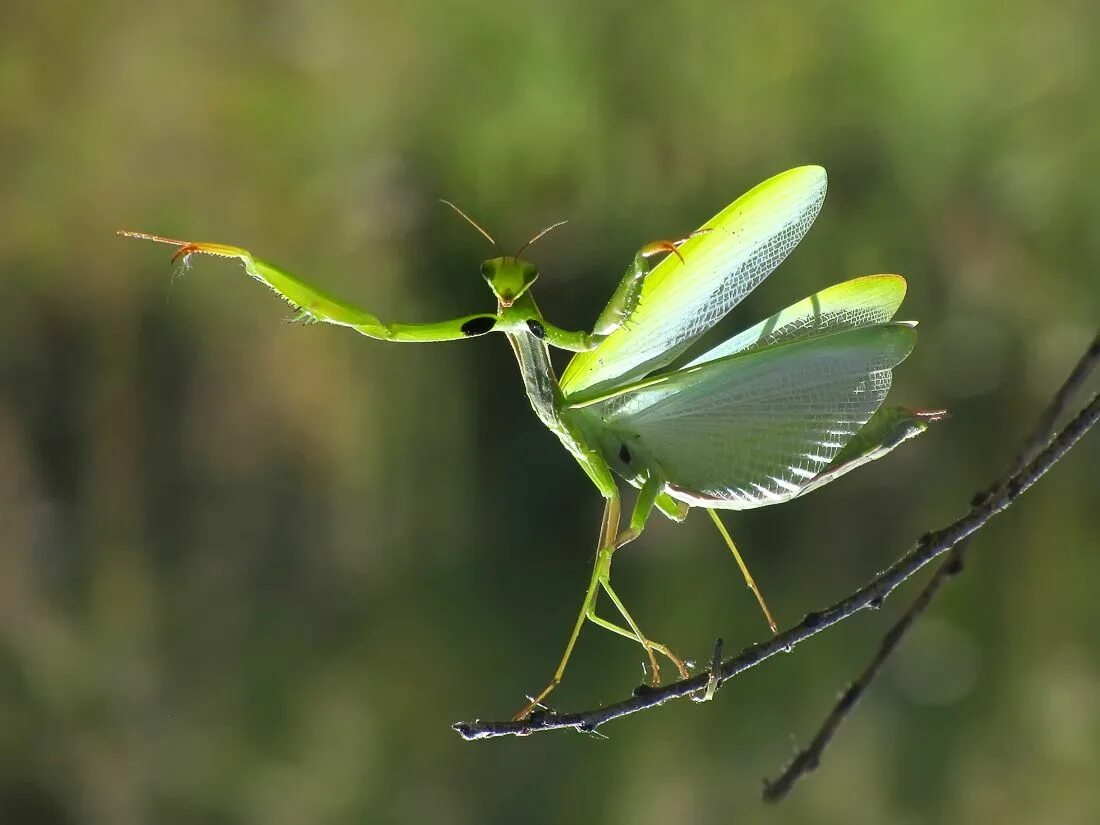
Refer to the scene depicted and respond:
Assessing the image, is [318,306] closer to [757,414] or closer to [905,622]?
[757,414]

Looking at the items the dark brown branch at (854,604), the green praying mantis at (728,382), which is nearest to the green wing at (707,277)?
the green praying mantis at (728,382)

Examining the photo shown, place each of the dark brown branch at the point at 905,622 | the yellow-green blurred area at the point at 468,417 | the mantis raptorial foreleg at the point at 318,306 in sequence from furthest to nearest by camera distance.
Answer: the yellow-green blurred area at the point at 468,417, the dark brown branch at the point at 905,622, the mantis raptorial foreleg at the point at 318,306

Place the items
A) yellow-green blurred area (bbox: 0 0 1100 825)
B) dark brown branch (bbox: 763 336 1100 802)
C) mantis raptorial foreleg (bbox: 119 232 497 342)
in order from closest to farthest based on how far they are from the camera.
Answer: mantis raptorial foreleg (bbox: 119 232 497 342)
dark brown branch (bbox: 763 336 1100 802)
yellow-green blurred area (bbox: 0 0 1100 825)

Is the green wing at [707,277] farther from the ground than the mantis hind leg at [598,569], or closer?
farther from the ground

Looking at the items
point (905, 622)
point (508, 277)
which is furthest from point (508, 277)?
point (905, 622)

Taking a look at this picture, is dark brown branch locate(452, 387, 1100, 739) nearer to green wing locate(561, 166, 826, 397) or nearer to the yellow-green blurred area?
green wing locate(561, 166, 826, 397)

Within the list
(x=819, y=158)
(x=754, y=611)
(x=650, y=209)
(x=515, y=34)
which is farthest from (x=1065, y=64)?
(x=754, y=611)

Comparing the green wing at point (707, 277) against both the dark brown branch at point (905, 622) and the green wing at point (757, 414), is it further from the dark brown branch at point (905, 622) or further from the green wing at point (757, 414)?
the dark brown branch at point (905, 622)

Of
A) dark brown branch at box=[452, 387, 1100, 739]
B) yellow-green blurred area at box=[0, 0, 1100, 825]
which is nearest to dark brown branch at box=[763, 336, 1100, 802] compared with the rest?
dark brown branch at box=[452, 387, 1100, 739]
